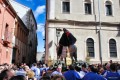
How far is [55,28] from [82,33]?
325cm

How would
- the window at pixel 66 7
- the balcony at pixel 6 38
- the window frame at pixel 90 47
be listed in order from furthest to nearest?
the window at pixel 66 7 < the window frame at pixel 90 47 < the balcony at pixel 6 38

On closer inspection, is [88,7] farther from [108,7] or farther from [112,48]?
[112,48]

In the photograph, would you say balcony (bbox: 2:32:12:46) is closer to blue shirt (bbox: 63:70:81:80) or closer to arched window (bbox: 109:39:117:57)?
arched window (bbox: 109:39:117:57)

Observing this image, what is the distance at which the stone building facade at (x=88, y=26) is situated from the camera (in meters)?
22.9

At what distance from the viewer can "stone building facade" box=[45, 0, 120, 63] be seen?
22922 millimetres

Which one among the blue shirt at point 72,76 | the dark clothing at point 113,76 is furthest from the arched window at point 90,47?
the dark clothing at point 113,76

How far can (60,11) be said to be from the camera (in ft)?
77.9

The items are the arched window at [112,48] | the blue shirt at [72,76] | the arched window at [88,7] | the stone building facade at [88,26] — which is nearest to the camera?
the blue shirt at [72,76]

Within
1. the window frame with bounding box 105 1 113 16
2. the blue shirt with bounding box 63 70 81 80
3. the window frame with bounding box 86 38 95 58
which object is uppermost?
the window frame with bounding box 105 1 113 16

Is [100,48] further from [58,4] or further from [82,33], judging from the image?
[58,4]

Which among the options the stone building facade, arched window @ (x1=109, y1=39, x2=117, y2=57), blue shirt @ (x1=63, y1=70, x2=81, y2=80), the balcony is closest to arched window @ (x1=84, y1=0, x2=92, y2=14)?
the stone building facade

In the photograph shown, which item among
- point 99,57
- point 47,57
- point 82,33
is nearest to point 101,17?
point 82,33

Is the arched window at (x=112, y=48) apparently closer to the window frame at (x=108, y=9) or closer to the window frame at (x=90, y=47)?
the window frame at (x=90, y=47)

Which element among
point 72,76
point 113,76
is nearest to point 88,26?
point 72,76
